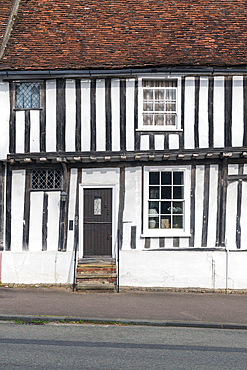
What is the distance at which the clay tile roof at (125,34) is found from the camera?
1228cm

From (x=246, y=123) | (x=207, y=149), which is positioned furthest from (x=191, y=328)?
(x=246, y=123)

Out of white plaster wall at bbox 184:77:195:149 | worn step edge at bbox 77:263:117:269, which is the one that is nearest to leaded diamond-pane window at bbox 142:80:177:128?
white plaster wall at bbox 184:77:195:149

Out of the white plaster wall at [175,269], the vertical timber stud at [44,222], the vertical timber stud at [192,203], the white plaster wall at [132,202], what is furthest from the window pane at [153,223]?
the vertical timber stud at [44,222]

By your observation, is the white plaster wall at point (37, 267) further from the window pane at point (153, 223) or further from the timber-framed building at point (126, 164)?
the window pane at point (153, 223)

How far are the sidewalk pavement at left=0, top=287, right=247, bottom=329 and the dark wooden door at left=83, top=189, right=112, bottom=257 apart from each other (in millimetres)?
1518

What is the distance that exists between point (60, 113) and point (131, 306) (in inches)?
230

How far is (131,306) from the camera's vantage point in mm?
9617

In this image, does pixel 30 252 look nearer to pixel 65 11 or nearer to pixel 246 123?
pixel 246 123

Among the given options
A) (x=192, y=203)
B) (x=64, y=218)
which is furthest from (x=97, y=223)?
(x=192, y=203)

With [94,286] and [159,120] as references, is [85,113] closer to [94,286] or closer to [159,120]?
[159,120]

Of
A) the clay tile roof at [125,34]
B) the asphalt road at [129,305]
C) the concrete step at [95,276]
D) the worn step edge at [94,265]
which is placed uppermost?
the clay tile roof at [125,34]

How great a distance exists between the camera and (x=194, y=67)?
12.1 metres

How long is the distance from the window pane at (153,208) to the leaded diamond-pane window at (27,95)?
4365 mm

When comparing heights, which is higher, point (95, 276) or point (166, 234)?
point (166, 234)
